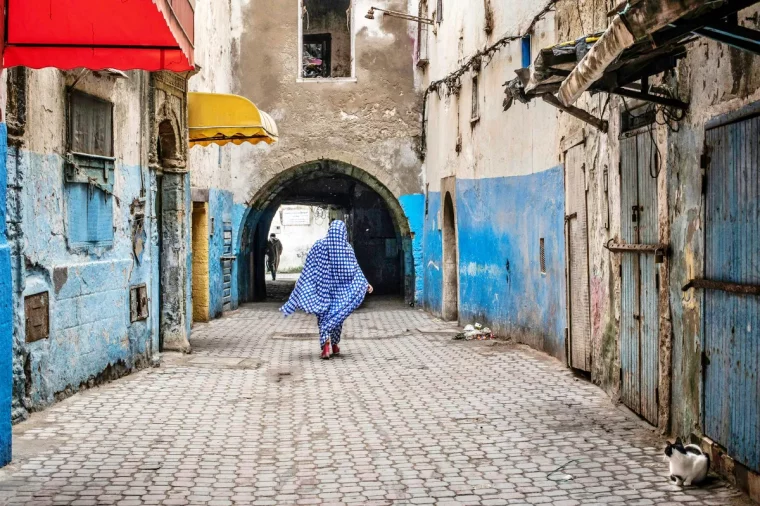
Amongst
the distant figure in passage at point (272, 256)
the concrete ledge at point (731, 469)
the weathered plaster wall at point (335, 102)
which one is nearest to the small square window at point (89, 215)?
the concrete ledge at point (731, 469)

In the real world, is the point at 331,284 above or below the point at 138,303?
above

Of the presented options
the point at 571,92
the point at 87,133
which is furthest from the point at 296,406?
the point at 571,92

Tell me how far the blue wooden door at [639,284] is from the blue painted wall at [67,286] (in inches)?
180

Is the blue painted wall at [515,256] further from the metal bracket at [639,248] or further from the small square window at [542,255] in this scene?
the metal bracket at [639,248]

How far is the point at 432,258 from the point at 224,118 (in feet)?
22.2

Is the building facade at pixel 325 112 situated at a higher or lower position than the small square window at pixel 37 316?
higher

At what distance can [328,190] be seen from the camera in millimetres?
25656

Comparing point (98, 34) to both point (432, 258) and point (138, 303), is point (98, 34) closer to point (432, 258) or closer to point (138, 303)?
point (138, 303)

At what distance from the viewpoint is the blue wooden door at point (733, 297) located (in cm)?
477

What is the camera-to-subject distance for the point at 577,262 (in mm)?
9430

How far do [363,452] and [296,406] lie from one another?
1.87m

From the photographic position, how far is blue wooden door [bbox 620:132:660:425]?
6.61 metres

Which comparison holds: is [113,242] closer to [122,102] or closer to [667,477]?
[122,102]

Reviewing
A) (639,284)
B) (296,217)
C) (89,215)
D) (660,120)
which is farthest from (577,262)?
(296,217)
